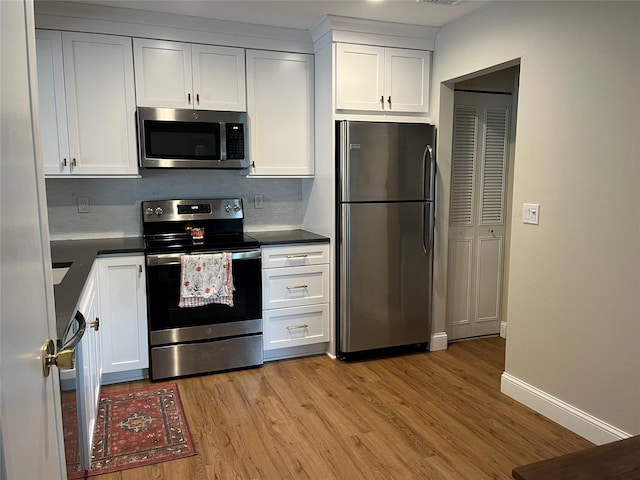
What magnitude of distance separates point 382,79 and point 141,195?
1.94 m

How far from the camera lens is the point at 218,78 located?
3.39 meters

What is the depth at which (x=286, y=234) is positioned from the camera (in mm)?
3773

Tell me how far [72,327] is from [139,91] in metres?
2.10

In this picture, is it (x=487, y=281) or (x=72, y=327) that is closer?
(x=72, y=327)

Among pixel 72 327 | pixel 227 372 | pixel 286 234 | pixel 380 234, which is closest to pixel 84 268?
pixel 72 327

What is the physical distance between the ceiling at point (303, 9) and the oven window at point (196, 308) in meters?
1.62

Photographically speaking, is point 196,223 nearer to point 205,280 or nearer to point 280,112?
point 205,280

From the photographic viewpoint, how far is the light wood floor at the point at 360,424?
2236 millimetres

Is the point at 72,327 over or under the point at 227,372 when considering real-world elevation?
over

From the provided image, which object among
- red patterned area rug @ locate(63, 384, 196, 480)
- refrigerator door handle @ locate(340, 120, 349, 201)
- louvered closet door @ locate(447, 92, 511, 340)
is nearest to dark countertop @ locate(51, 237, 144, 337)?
red patterned area rug @ locate(63, 384, 196, 480)

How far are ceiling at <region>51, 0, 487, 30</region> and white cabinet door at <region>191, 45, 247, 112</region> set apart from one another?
0.23m

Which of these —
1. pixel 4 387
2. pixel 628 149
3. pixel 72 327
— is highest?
pixel 628 149

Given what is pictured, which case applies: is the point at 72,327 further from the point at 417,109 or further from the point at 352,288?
the point at 417,109

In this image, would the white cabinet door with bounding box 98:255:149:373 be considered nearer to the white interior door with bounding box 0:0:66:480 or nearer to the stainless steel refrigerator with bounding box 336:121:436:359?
the stainless steel refrigerator with bounding box 336:121:436:359
